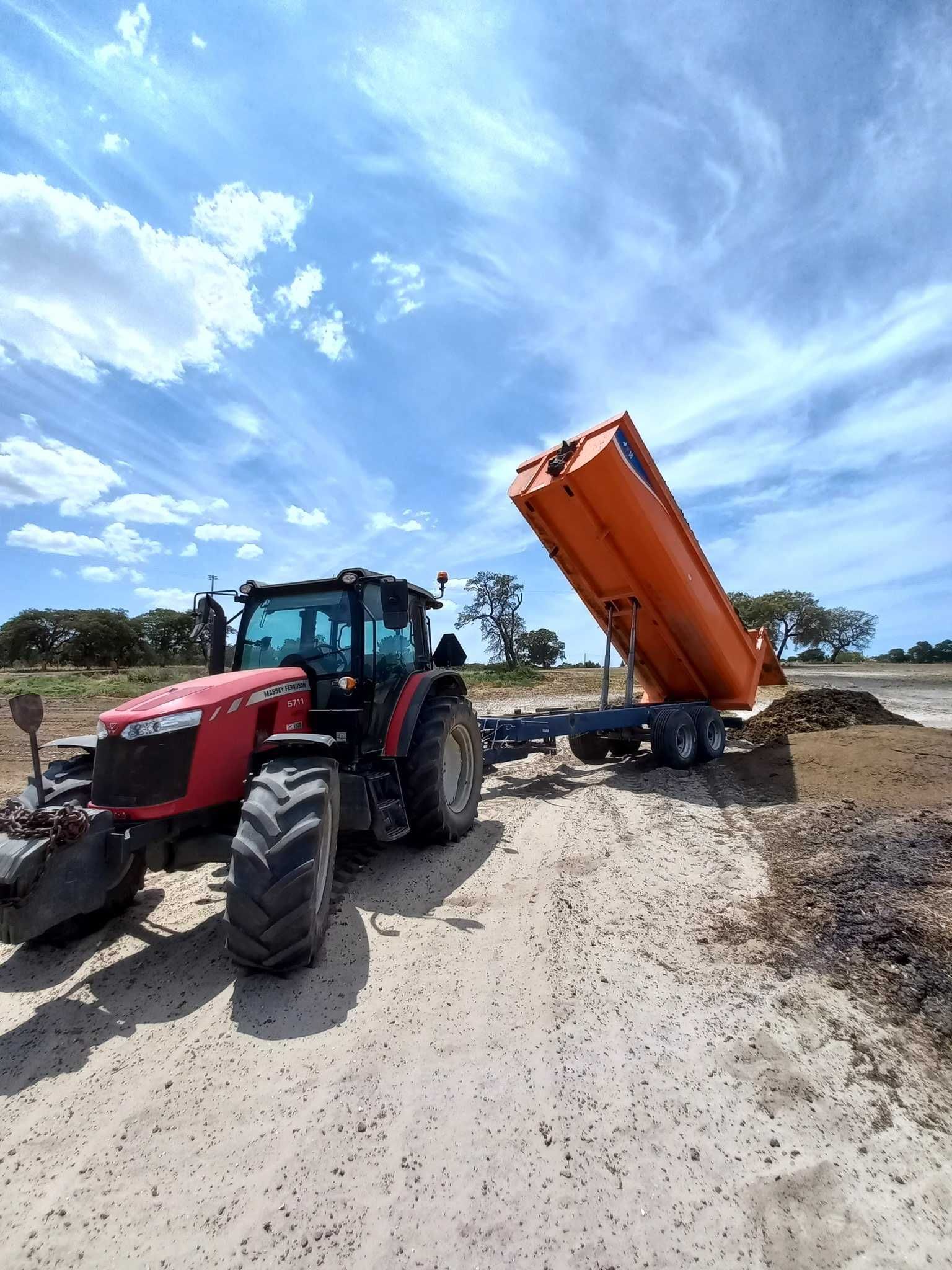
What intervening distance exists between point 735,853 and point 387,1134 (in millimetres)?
3754

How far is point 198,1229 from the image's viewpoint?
74.4 inches

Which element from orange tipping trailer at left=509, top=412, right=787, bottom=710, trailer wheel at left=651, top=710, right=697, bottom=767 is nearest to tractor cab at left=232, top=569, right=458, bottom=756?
orange tipping trailer at left=509, top=412, right=787, bottom=710

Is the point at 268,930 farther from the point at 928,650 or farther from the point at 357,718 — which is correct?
the point at 928,650

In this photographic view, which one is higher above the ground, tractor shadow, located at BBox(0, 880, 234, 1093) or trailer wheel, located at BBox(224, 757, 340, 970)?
trailer wheel, located at BBox(224, 757, 340, 970)

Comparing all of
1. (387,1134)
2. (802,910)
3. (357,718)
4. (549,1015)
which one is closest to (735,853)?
(802,910)

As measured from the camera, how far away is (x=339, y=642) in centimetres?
480

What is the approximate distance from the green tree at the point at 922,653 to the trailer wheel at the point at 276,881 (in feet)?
212

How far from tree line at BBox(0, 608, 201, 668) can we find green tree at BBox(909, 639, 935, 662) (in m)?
60.8

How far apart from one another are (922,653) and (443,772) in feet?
213

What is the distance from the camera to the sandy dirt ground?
6.15 ft

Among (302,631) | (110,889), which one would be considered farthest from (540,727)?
(110,889)

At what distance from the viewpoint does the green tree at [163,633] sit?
45.5 meters

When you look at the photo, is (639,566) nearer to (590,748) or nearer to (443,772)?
(590,748)

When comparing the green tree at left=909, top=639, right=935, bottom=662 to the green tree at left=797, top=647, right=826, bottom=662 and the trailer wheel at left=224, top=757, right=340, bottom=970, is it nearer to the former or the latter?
the green tree at left=797, top=647, right=826, bottom=662
